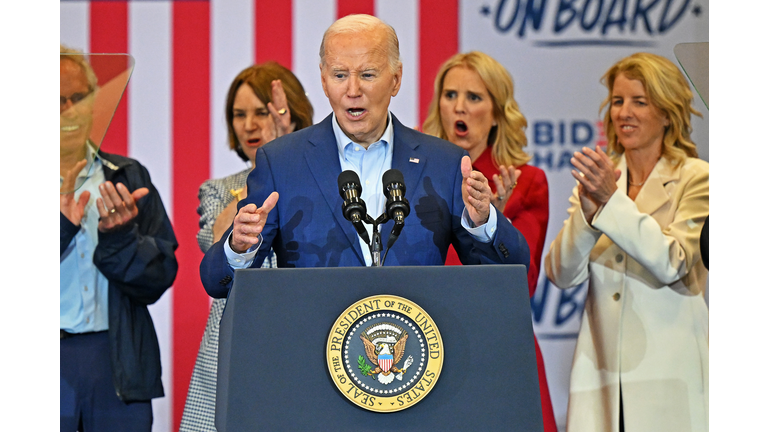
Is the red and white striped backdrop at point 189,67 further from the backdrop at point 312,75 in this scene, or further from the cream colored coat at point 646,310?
the cream colored coat at point 646,310

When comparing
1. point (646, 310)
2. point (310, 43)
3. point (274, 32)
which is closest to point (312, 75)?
Result: point (310, 43)

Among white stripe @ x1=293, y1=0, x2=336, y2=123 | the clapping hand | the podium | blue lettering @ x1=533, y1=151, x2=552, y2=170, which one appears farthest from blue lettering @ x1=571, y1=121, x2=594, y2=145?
the podium

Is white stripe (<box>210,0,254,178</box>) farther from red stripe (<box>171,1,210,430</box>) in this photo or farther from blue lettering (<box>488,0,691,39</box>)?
blue lettering (<box>488,0,691,39</box>)

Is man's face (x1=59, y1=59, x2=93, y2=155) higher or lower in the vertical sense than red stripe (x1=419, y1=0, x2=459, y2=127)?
lower

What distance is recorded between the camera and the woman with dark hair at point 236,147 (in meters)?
2.93

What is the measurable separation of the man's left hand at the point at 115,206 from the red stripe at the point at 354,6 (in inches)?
62.4

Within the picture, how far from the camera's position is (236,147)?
135 inches

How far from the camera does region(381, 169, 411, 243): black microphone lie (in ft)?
5.74

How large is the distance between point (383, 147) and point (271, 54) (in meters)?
2.03

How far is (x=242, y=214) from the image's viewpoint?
5.88 feet

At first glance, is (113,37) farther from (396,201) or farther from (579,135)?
(396,201)

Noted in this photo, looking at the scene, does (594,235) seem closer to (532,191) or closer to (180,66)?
(532,191)

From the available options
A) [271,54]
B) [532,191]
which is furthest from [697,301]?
[271,54]

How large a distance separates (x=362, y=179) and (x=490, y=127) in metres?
1.29
